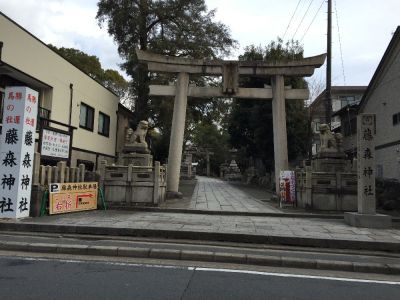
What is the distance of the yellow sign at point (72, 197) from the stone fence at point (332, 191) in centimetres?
797

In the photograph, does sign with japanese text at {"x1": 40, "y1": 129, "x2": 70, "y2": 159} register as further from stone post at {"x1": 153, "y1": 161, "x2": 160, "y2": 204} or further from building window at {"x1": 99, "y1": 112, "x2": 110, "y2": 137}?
building window at {"x1": 99, "y1": 112, "x2": 110, "y2": 137}

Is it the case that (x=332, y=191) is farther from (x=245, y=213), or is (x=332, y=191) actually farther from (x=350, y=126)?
(x=350, y=126)

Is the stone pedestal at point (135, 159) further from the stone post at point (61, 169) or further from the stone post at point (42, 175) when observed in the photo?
Result: the stone post at point (42, 175)

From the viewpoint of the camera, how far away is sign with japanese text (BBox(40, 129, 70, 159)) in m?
13.5

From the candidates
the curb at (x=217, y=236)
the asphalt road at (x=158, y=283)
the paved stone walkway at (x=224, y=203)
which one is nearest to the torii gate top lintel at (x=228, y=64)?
the paved stone walkway at (x=224, y=203)

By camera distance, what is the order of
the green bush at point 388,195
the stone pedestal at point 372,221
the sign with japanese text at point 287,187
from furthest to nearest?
the green bush at point 388,195, the sign with japanese text at point 287,187, the stone pedestal at point 372,221

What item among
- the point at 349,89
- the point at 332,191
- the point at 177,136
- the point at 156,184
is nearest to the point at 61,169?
the point at 156,184

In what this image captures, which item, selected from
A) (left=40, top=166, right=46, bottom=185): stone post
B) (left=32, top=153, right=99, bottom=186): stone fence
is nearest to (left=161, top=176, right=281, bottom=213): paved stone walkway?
(left=32, top=153, right=99, bottom=186): stone fence

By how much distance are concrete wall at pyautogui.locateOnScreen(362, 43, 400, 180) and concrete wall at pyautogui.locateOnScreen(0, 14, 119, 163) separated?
1702 centimetres

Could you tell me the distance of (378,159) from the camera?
83.8 feet

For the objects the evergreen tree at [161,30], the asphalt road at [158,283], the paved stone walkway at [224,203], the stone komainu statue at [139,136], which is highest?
the evergreen tree at [161,30]

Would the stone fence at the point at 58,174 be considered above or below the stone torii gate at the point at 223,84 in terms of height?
below

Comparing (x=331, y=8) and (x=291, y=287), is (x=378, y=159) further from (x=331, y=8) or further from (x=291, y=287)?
(x=291, y=287)

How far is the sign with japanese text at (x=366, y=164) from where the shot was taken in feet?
41.5
